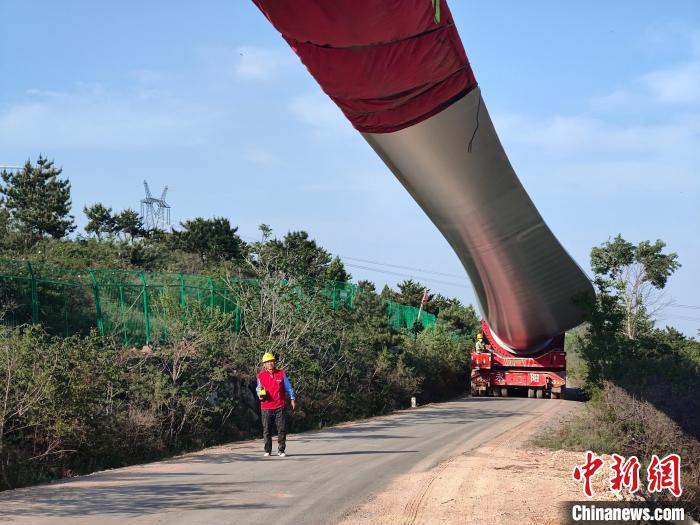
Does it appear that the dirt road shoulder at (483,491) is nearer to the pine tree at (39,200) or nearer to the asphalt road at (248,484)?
the asphalt road at (248,484)

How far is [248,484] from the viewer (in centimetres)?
1086

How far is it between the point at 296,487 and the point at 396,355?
56.7 ft

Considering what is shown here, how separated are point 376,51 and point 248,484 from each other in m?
5.88

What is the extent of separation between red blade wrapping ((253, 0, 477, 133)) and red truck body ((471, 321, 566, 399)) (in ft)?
63.0

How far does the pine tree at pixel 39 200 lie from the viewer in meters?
53.7

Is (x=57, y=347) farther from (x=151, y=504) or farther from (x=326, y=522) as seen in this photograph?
(x=326, y=522)

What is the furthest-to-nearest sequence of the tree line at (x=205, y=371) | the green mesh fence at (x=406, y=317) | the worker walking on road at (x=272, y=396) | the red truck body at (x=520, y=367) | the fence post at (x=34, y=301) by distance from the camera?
the green mesh fence at (x=406, y=317) < the red truck body at (x=520, y=367) < the fence post at (x=34, y=301) < the worker walking on road at (x=272, y=396) < the tree line at (x=205, y=371)

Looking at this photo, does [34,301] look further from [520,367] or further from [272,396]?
[520,367]

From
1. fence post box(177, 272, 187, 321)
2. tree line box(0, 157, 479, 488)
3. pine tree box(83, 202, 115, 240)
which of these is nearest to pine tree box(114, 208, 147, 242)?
pine tree box(83, 202, 115, 240)

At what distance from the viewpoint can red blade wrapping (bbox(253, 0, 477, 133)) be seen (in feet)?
27.2

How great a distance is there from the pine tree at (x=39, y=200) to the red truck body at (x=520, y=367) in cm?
3407

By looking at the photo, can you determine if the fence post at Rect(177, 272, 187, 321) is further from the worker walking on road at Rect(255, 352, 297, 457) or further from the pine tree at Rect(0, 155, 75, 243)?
the pine tree at Rect(0, 155, 75, 243)
